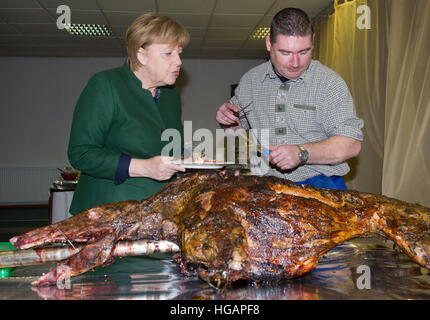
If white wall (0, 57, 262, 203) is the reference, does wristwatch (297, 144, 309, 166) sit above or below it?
below

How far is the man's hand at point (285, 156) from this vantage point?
5.89 ft

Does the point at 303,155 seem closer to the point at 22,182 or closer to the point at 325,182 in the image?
the point at 325,182

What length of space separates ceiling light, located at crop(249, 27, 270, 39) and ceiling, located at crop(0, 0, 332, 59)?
10 cm

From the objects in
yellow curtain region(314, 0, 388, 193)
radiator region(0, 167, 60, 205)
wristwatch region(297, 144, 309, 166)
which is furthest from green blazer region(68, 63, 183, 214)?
radiator region(0, 167, 60, 205)

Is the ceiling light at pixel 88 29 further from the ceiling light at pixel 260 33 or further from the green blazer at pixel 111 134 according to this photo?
the green blazer at pixel 111 134

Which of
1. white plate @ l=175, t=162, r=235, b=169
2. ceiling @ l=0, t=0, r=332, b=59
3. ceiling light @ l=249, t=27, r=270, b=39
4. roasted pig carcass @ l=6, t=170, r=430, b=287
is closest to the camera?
roasted pig carcass @ l=6, t=170, r=430, b=287

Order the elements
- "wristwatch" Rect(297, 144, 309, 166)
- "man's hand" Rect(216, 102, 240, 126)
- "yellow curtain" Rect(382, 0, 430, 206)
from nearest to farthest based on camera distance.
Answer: "wristwatch" Rect(297, 144, 309, 166) → "man's hand" Rect(216, 102, 240, 126) → "yellow curtain" Rect(382, 0, 430, 206)

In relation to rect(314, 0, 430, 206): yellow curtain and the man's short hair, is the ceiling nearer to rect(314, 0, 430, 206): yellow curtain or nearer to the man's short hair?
rect(314, 0, 430, 206): yellow curtain

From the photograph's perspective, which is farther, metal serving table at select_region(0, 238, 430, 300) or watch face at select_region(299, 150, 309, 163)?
watch face at select_region(299, 150, 309, 163)

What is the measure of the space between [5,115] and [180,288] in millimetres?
9842

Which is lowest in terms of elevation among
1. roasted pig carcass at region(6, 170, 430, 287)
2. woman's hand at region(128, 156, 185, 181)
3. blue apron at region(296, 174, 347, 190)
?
roasted pig carcass at region(6, 170, 430, 287)

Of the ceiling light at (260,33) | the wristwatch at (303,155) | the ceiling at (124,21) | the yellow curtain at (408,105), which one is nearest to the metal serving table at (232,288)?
the wristwatch at (303,155)

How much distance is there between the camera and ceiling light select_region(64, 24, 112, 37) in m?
6.90
